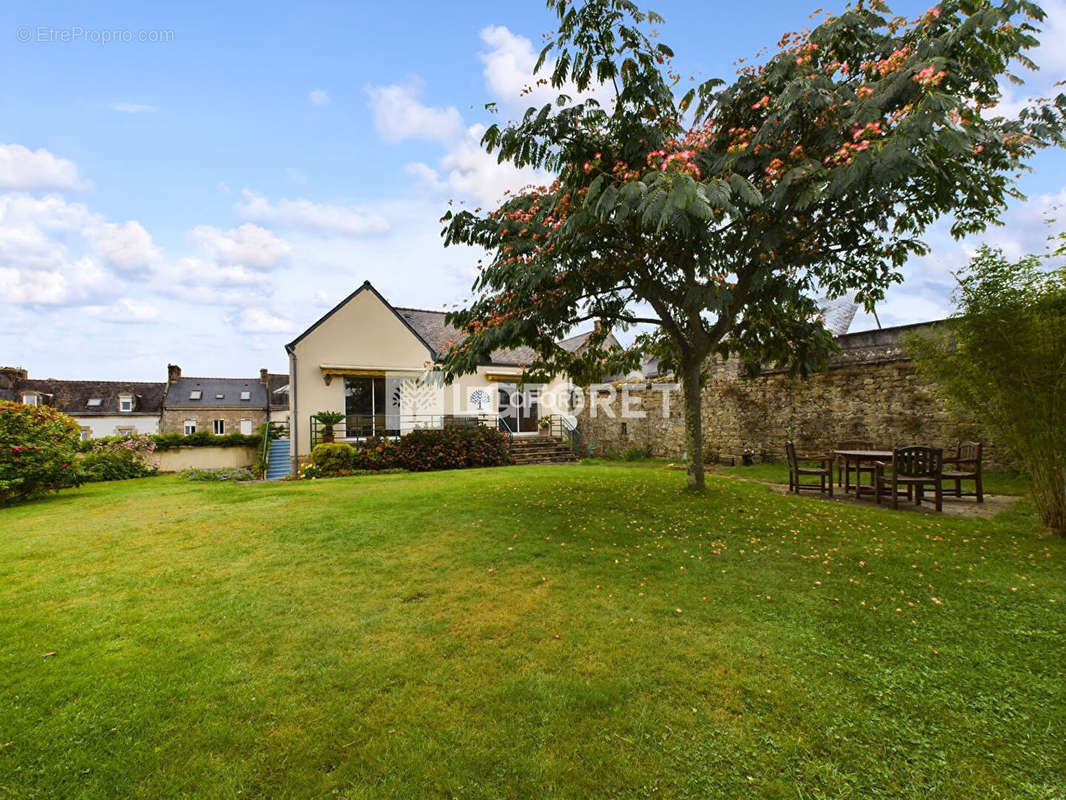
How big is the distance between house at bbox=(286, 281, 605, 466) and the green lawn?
10163 mm

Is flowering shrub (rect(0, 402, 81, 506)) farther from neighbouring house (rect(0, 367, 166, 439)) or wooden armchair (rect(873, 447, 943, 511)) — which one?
neighbouring house (rect(0, 367, 166, 439))

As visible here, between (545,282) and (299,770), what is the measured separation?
5655mm

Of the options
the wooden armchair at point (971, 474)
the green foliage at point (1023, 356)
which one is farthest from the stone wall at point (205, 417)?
the green foliage at point (1023, 356)

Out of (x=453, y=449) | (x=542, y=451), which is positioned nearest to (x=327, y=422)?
(x=453, y=449)

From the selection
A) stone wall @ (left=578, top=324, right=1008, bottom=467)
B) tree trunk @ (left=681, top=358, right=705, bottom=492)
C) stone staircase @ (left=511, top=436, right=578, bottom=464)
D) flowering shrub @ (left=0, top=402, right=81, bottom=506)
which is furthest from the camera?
stone staircase @ (left=511, top=436, right=578, bottom=464)

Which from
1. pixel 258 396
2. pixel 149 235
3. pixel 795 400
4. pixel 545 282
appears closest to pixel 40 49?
pixel 149 235

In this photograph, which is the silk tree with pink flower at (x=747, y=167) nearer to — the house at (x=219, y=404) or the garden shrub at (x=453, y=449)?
the garden shrub at (x=453, y=449)

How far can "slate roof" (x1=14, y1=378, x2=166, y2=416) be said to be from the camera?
31328mm

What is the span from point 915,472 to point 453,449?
447 inches

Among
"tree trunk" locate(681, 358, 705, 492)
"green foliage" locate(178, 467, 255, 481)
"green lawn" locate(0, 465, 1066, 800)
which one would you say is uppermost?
"tree trunk" locate(681, 358, 705, 492)

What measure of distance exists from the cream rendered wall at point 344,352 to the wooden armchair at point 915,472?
14.2m

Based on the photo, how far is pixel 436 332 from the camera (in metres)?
19.5

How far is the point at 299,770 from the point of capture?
6.43ft

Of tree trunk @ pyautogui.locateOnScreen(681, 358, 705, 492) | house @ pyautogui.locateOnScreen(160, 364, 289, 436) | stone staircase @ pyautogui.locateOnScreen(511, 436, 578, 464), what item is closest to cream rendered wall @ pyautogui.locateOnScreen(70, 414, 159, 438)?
house @ pyautogui.locateOnScreen(160, 364, 289, 436)
